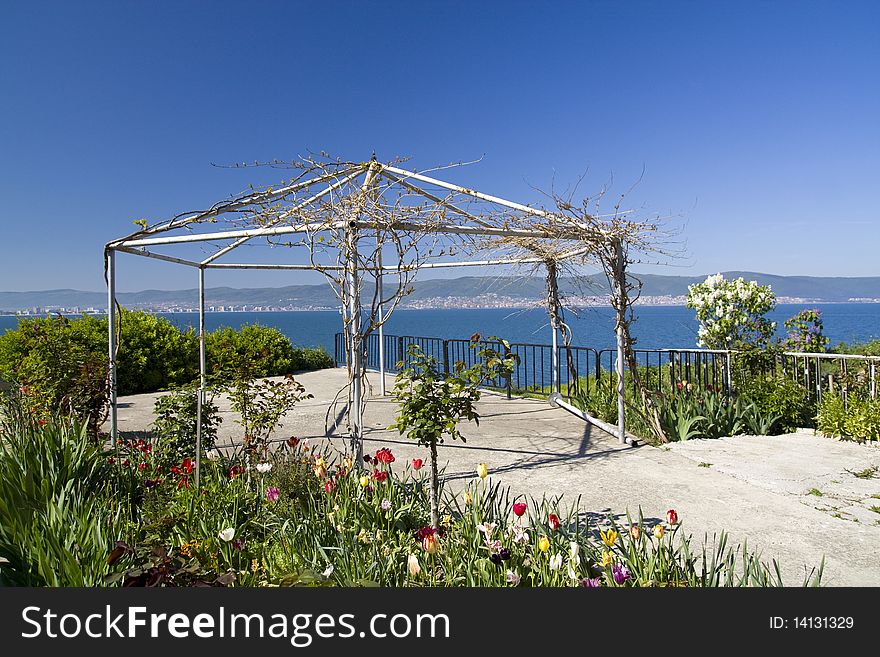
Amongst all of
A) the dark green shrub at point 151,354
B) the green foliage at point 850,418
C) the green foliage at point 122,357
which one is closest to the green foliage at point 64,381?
the green foliage at point 122,357

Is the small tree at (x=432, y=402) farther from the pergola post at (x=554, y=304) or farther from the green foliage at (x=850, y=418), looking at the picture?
the pergola post at (x=554, y=304)

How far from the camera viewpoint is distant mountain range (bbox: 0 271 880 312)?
8492mm

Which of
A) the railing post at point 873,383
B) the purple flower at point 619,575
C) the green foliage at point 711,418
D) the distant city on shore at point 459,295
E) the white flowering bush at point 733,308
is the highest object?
the distant city on shore at point 459,295

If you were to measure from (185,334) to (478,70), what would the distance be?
24.5ft

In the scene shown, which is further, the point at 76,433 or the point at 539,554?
the point at 76,433

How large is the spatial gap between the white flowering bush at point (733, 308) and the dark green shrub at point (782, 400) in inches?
109

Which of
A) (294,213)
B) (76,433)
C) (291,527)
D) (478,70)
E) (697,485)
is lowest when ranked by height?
(697,485)

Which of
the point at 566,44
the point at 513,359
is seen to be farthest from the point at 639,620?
the point at 566,44

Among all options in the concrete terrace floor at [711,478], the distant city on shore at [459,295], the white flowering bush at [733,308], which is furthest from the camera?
the white flowering bush at [733,308]

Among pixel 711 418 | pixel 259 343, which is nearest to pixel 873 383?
pixel 711 418

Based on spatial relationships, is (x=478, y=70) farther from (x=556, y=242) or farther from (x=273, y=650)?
(x=273, y=650)

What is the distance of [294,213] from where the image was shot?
4.38 meters

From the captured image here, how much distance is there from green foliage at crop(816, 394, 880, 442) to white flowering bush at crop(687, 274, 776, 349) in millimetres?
3382

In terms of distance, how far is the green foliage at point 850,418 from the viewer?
17.9 ft
